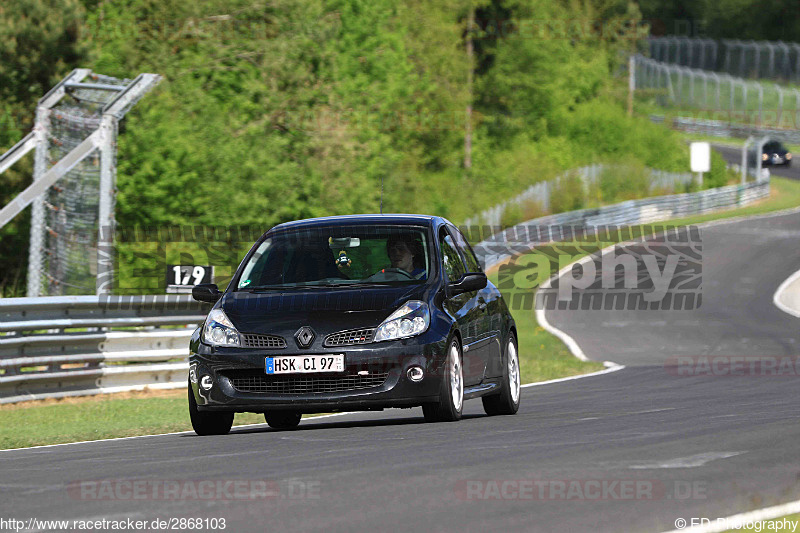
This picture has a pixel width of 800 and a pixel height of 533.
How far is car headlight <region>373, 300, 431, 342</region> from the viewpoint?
35.2 ft

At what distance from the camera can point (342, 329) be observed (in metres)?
10.7

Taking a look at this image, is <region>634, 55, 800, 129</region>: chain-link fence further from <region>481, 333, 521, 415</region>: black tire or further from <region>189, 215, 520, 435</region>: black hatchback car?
<region>189, 215, 520, 435</region>: black hatchback car

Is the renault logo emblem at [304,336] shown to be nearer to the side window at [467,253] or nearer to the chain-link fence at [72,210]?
the side window at [467,253]

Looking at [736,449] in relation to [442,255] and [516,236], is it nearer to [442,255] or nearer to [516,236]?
[442,255]

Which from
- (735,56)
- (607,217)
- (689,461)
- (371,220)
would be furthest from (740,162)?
(689,461)

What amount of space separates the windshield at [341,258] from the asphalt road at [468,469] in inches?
47.2

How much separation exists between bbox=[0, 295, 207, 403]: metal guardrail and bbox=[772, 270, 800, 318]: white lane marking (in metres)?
18.5

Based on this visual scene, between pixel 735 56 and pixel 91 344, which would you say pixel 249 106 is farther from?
pixel 735 56

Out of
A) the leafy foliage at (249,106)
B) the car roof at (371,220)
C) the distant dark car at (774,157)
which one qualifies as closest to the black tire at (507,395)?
the car roof at (371,220)

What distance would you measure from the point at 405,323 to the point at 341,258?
1.11 metres

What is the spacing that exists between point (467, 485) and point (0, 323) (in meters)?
9.19

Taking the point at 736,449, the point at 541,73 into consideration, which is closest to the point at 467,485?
the point at 736,449

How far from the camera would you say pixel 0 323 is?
15.2m

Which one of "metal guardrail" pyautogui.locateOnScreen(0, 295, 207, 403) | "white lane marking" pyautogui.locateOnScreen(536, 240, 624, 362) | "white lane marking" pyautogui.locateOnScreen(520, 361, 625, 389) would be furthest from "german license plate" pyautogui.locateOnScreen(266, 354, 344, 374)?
"white lane marking" pyautogui.locateOnScreen(536, 240, 624, 362)
